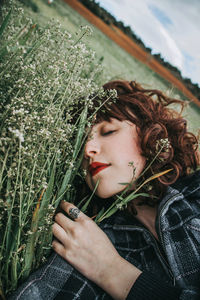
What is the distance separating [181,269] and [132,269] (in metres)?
0.34

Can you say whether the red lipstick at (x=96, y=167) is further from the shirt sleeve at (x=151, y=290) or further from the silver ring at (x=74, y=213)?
the shirt sleeve at (x=151, y=290)

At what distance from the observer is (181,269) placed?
5.22ft

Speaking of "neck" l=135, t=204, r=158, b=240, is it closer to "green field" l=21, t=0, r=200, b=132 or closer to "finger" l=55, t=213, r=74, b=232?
"finger" l=55, t=213, r=74, b=232

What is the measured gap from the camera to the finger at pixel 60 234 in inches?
60.9

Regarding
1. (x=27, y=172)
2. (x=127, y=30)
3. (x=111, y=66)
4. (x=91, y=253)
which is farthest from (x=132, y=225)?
(x=127, y=30)

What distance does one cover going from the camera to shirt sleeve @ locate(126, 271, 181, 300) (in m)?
1.38

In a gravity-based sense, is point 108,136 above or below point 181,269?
above

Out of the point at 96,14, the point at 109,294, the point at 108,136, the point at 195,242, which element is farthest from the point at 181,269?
the point at 96,14

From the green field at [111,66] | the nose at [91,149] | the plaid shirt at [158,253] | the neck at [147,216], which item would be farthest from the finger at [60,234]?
the green field at [111,66]

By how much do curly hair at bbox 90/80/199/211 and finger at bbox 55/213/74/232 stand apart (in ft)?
Answer: 2.43

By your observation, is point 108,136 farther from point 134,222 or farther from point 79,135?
point 134,222

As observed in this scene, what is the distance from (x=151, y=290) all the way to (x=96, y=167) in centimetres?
83

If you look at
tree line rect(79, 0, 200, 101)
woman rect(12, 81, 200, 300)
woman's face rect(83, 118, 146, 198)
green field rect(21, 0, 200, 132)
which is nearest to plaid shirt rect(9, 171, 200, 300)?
woman rect(12, 81, 200, 300)

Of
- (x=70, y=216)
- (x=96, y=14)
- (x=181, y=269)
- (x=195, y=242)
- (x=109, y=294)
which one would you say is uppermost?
(x=96, y=14)
